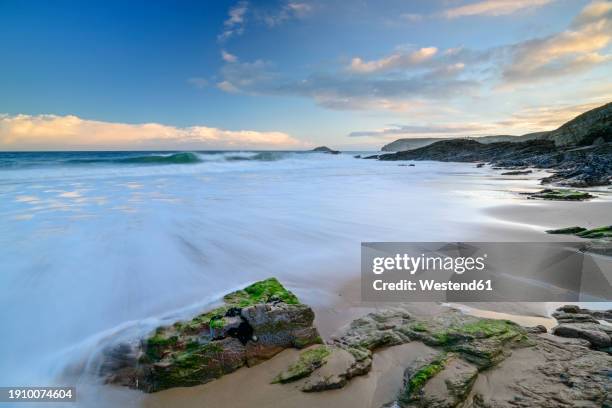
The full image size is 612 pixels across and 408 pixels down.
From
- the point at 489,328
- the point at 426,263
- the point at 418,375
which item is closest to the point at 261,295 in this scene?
the point at 418,375

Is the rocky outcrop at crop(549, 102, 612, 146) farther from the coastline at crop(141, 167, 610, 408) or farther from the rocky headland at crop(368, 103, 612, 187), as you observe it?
the coastline at crop(141, 167, 610, 408)

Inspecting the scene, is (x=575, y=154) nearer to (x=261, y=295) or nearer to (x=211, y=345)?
(x=261, y=295)

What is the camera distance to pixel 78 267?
5070 mm

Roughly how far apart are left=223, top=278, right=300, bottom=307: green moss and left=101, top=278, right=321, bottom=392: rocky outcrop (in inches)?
1.1

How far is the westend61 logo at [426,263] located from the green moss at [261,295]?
184cm

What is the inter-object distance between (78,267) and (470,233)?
22.6 feet

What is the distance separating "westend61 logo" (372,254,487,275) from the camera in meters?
4.78

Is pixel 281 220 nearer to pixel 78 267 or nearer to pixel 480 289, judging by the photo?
pixel 78 267

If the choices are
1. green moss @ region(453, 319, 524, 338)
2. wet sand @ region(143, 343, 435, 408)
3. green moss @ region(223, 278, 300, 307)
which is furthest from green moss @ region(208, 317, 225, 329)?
green moss @ region(453, 319, 524, 338)

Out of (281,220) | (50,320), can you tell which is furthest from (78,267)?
(281,220)

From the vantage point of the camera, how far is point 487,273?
4.48 meters

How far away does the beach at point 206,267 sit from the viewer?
2.72m

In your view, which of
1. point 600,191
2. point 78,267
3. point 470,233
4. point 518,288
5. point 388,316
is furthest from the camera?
point 600,191

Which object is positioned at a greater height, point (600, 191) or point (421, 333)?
point (600, 191)
